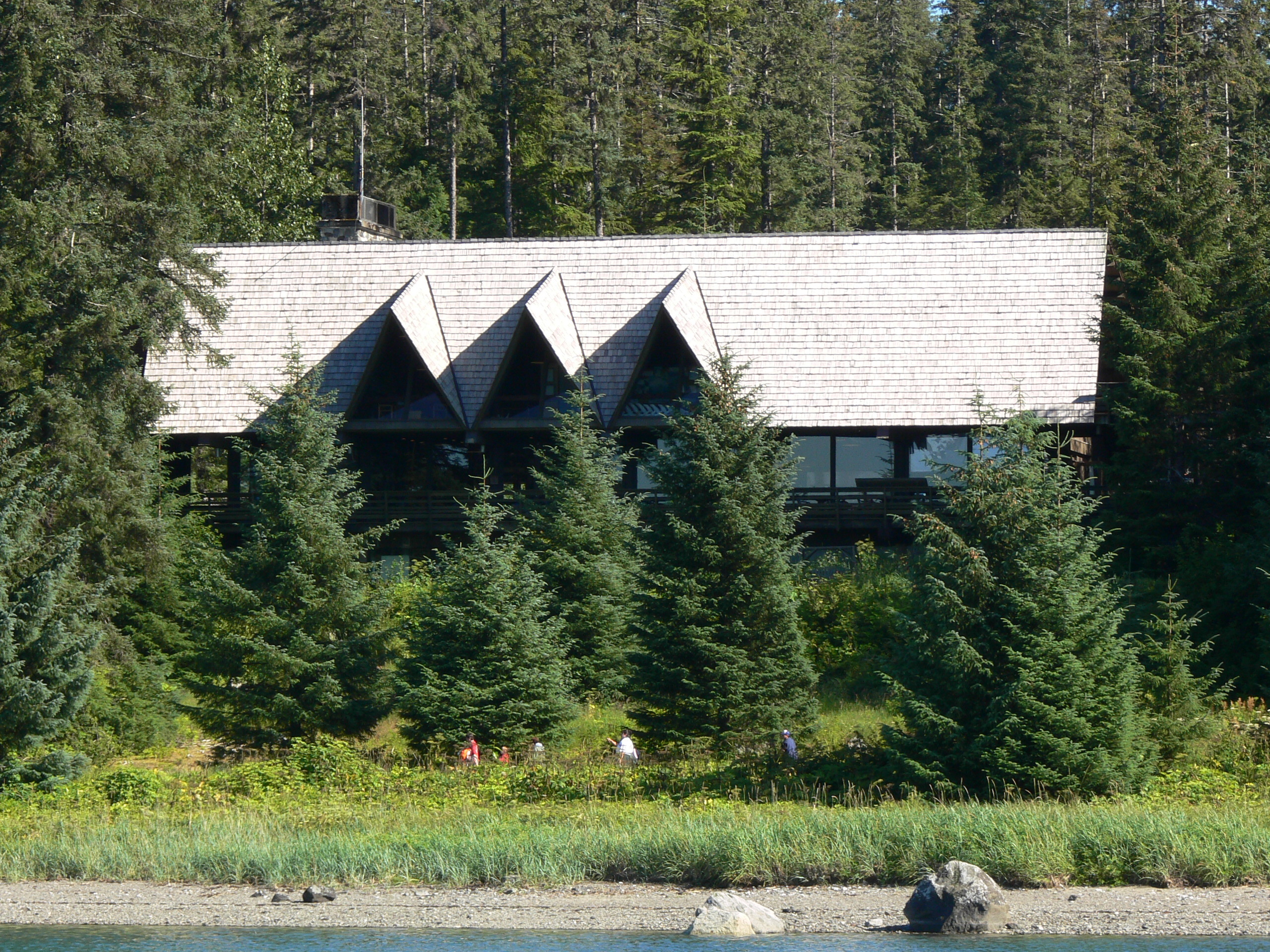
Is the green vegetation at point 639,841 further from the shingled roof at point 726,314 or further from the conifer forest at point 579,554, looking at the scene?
the shingled roof at point 726,314

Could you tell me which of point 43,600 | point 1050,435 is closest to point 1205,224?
point 1050,435

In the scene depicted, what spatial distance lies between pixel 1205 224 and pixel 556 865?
18.0 meters

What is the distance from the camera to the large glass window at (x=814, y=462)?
31.9 meters

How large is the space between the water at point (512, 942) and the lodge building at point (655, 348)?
1545 centimetres

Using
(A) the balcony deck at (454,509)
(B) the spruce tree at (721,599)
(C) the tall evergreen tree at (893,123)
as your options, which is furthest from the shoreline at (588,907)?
(C) the tall evergreen tree at (893,123)

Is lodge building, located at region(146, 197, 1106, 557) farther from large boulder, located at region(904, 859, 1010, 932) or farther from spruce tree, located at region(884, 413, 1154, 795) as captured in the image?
large boulder, located at region(904, 859, 1010, 932)

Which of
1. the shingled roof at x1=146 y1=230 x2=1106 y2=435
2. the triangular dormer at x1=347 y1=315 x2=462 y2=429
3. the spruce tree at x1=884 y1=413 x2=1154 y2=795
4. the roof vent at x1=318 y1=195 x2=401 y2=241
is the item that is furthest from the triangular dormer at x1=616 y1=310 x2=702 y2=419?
the spruce tree at x1=884 y1=413 x2=1154 y2=795

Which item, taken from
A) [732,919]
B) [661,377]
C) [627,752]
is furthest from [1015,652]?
[661,377]

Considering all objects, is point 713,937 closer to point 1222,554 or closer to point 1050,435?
point 1050,435

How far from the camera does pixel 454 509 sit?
106 feet

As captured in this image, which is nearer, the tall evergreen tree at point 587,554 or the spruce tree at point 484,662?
the spruce tree at point 484,662

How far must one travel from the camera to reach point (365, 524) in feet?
106

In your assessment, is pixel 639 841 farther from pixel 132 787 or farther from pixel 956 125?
pixel 956 125

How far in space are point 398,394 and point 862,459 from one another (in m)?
10.2
